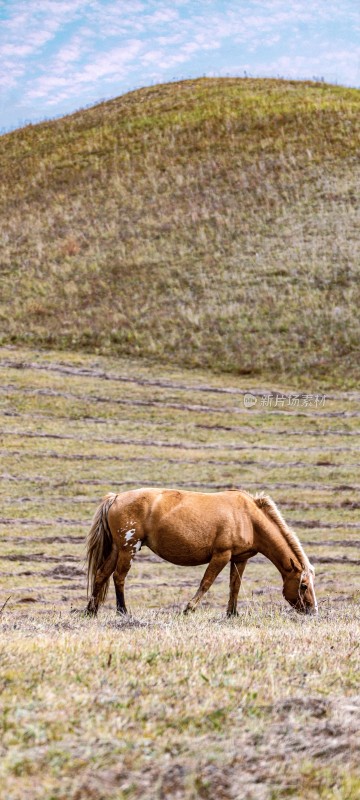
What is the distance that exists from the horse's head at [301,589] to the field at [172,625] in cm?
34

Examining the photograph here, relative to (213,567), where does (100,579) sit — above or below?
below

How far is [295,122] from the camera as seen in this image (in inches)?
2707

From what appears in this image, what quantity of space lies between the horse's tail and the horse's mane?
7.66 feet

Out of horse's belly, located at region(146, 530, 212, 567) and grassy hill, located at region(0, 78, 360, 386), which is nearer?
horse's belly, located at region(146, 530, 212, 567)

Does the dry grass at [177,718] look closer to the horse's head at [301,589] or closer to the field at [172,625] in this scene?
the field at [172,625]

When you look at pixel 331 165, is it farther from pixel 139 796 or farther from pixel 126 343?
pixel 139 796

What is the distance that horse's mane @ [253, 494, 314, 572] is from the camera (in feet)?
43.5

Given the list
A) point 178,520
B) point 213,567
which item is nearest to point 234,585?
point 213,567

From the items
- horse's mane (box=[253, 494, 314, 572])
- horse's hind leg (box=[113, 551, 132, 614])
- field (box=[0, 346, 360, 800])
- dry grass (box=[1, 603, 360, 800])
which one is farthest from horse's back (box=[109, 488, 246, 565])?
dry grass (box=[1, 603, 360, 800])

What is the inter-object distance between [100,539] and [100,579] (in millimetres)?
635

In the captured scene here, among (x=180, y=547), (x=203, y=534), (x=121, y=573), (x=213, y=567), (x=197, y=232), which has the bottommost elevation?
(x=121, y=573)

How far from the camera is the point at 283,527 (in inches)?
527

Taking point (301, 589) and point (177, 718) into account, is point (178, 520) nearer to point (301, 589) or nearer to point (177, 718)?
point (301, 589)

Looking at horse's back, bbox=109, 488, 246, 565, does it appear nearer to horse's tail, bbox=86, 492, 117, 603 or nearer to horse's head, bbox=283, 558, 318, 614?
horse's tail, bbox=86, 492, 117, 603
